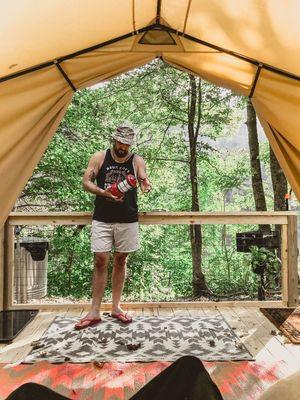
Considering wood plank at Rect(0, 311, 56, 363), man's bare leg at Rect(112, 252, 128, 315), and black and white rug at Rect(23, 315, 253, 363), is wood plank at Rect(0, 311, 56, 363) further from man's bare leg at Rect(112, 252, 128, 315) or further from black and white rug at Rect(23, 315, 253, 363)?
man's bare leg at Rect(112, 252, 128, 315)

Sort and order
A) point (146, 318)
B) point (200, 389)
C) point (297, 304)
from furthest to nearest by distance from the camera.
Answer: point (297, 304) → point (146, 318) → point (200, 389)

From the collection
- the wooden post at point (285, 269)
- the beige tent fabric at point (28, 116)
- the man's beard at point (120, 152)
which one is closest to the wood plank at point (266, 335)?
the wooden post at point (285, 269)

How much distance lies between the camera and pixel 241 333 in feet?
13.4

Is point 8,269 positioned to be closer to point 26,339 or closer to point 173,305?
point 26,339

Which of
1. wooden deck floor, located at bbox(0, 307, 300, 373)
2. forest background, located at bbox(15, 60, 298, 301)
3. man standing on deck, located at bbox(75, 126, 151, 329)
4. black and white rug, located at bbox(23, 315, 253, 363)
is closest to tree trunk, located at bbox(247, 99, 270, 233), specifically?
forest background, located at bbox(15, 60, 298, 301)

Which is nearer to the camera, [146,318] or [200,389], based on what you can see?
[200,389]

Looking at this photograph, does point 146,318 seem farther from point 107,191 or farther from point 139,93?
point 139,93

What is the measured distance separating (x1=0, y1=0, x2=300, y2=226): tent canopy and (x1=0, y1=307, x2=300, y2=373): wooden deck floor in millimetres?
1364

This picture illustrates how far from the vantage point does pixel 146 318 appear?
180 inches

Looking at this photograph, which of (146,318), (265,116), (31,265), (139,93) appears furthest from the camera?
(139,93)

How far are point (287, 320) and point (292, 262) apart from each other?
726 millimetres

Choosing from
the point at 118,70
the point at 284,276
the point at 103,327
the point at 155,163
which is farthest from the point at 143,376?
the point at 155,163

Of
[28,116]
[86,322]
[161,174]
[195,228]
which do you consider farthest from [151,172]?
[28,116]

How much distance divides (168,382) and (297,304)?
4.04 metres
